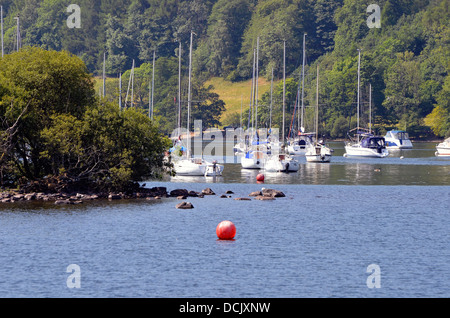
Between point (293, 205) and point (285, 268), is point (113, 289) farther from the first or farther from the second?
point (293, 205)

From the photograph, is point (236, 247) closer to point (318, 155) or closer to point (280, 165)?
point (280, 165)

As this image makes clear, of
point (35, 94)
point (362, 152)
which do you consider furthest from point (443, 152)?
point (35, 94)

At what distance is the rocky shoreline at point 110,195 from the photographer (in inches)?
2795

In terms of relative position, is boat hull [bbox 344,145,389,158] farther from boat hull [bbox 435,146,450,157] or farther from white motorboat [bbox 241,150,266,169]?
white motorboat [bbox 241,150,266,169]

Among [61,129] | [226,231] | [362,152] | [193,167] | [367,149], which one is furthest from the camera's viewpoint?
[362,152]

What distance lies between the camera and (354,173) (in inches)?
4508

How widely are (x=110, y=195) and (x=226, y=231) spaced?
21476mm

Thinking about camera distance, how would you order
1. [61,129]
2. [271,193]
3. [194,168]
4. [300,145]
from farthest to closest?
[300,145]
[194,168]
[271,193]
[61,129]

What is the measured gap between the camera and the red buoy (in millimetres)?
55250

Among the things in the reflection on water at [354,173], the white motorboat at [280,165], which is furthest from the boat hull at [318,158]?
the white motorboat at [280,165]

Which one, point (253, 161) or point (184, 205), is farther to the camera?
point (253, 161)

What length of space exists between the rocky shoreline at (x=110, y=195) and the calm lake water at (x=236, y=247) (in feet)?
6.15

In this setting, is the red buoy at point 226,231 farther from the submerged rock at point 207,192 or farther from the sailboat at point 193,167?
the sailboat at point 193,167

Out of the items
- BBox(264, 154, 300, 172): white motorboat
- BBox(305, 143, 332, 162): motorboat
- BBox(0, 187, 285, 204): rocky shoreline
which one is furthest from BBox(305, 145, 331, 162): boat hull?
BBox(0, 187, 285, 204): rocky shoreline
